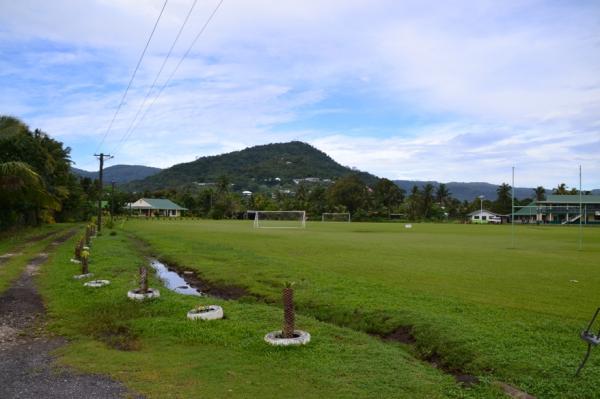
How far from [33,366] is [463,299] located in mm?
9276

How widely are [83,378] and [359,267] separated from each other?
1261cm

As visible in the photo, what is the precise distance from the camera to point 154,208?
103188mm

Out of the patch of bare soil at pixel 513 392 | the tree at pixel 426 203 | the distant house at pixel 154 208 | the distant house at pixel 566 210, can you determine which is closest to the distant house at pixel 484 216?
the distant house at pixel 566 210

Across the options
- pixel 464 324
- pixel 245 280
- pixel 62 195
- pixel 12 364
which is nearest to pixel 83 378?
pixel 12 364

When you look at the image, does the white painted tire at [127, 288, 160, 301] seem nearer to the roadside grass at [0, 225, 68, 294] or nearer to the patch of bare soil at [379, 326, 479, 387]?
the roadside grass at [0, 225, 68, 294]

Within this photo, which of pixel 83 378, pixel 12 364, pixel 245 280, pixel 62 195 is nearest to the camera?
pixel 83 378

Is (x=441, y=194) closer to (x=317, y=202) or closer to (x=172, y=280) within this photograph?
(x=317, y=202)

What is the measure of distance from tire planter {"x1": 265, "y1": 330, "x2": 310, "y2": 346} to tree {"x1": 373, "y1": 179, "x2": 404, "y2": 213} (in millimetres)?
98416

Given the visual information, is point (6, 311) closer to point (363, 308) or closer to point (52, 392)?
point (52, 392)

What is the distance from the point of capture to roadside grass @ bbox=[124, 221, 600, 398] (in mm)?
7203

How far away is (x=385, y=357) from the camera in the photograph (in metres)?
7.60

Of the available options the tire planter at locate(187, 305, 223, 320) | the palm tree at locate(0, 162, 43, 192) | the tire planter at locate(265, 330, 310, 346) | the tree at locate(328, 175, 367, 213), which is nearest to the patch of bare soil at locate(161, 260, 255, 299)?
the tire planter at locate(187, 305, 223, 320)

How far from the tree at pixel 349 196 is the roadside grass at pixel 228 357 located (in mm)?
91204

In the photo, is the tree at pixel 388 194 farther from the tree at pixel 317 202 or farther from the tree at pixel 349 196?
the tree at pixel 317 202
